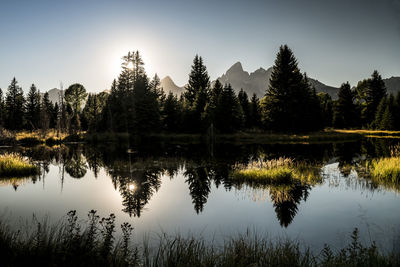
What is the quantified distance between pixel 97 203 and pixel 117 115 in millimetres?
42716

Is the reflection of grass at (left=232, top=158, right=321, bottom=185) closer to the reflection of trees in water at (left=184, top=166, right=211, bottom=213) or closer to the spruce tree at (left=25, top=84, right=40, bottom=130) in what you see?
the reflection of trees in water at (left=184, top=166, right=211, bottom=213)

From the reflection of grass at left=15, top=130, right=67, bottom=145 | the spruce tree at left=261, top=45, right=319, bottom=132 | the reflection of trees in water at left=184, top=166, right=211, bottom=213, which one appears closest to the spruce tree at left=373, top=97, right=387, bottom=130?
the spruce tree at left=261, top=45, right=319, bottom=132

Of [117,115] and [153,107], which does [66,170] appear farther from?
[117,115]

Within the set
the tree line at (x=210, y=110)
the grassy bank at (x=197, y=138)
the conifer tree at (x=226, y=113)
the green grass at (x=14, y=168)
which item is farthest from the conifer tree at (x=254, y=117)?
the green grass at (x=14, y=168)

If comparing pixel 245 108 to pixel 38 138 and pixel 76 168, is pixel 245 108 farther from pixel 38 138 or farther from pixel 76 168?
pixel 76 168

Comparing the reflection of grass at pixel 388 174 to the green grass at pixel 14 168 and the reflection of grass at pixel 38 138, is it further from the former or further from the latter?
the reflection of grass at pixel 38 138

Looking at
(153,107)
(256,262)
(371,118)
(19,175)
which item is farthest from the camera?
(371,118)

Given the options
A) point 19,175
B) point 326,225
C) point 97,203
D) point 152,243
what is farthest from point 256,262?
point 19,175

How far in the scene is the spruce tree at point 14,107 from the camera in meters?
62.0

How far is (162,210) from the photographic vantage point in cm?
943

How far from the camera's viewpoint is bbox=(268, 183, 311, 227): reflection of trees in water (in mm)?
8455

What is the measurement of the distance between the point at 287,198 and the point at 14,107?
79.1 meters

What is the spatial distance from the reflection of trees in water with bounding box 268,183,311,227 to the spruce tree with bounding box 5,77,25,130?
6884cm

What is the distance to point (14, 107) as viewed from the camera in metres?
67.5
